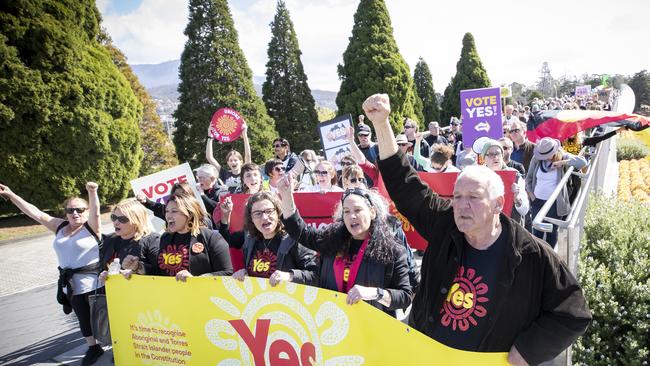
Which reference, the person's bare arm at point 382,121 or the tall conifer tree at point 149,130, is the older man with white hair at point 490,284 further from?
the tall conifer tree at point 149,130

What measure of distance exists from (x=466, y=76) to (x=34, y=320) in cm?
2910

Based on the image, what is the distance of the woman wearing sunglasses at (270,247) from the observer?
3.35 m

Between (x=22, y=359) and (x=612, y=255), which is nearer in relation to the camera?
(x=612, y=255)

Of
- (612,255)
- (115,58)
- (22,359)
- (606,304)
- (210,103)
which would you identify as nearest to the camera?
(606,304)

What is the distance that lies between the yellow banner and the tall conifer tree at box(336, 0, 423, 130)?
20.0 m

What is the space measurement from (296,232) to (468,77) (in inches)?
1168

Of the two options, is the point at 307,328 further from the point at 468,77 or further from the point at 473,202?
the point at 468,77

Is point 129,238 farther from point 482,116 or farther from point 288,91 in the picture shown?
point 288,91

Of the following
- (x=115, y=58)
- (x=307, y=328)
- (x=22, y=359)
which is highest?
(x=115, y=58)

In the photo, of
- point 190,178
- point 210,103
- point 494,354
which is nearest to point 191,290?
point 494,354

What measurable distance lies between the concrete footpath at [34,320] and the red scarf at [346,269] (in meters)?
3.32

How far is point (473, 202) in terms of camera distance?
2082 mm

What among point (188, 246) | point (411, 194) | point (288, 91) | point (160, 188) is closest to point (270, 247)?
point (188, 246)

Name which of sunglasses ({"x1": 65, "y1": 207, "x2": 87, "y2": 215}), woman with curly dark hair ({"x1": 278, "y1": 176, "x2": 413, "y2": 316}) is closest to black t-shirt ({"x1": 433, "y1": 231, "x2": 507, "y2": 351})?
woman with curly dark hair ({"x1": 278, "y1": 176, "x2": 413, "y2": 316})
